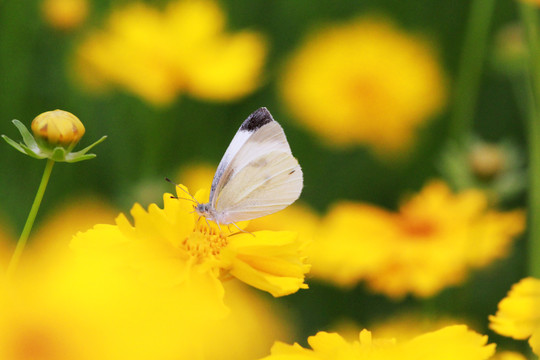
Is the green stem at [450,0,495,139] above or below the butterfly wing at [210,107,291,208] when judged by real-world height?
above

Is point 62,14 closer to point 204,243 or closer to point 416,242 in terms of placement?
point 416,242

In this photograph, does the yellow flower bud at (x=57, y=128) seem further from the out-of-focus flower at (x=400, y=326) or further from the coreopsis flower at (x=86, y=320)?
the out-of-focus flower at (x=400, y=326)

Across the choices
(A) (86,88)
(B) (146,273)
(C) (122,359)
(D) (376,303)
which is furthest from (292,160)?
(A) (86,88)

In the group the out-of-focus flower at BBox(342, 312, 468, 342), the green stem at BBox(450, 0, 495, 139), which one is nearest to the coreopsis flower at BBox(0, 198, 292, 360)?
the out-of-focus flower at BBox(342, 312, 468, 342)

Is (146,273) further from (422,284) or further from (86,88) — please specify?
(86,88)

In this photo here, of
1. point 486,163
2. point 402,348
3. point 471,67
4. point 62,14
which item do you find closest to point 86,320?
point 402,348

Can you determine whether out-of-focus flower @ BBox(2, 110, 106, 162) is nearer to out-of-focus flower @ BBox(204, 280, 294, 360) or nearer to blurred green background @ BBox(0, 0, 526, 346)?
out-of-focus flower @ BBox(204, 280, 294, 360)

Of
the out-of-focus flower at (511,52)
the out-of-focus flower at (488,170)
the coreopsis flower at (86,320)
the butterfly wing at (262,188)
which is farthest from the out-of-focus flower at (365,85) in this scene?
the coreopsis flower at (86,320)
